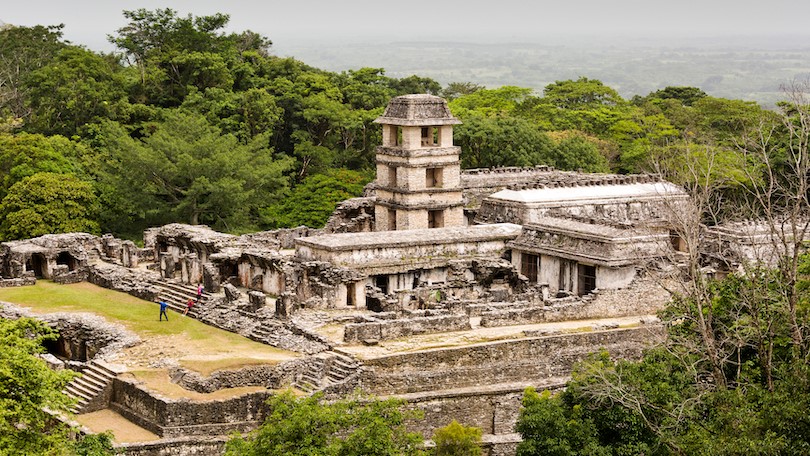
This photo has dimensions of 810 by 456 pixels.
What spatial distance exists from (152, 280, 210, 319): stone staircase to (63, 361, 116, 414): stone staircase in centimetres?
562

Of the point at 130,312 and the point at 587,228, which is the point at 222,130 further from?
the point at 587,228

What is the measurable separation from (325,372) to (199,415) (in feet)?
13.0

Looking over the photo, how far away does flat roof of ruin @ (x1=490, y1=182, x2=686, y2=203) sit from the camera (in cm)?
5000

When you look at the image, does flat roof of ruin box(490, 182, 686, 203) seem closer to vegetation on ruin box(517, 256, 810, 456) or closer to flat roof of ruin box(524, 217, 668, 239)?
flat roof of ruin box(524, 217, 668, 239)

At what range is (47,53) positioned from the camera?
80688 mm

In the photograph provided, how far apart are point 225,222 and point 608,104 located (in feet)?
135

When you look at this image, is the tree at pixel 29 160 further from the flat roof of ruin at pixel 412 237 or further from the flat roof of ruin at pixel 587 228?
the flat roof of ruin at pixel 587 228

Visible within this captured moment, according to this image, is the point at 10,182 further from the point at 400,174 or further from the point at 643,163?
the point at 643,163

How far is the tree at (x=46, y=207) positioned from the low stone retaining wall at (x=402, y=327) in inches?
764

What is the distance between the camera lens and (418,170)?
49.3 meters

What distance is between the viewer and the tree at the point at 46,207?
52.5m

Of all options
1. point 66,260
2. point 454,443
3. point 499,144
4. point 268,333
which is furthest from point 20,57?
point 454,443

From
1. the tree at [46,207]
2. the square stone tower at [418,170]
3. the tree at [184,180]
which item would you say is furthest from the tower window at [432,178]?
the tree at [46,207]

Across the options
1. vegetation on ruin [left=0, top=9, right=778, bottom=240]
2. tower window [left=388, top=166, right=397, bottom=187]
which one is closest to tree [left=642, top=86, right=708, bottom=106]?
vegetation on ruin [left=0, top=9, right=778, bottom=240]
